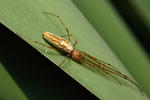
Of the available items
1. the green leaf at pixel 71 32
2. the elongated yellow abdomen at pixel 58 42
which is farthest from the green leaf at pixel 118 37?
the elongated yellow abdomen at pixel 58 42

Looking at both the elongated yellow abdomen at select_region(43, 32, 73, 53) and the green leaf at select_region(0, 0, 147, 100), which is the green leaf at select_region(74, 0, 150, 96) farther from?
the elongated yellow abdomen at select_region(43, 32, 73, 53)

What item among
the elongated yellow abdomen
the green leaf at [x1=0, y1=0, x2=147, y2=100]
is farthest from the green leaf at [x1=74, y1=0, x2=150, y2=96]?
the elongated yellow abdomen

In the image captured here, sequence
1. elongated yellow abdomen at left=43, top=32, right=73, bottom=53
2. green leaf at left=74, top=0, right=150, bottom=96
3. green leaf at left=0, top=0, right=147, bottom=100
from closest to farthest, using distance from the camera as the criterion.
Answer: green leaf at left=0, top=0, right=147, bottom=100 → elongated yellow abdomen at left=43, top=32, right=73, bottom=53 → green leaf at left=74, top=0, right=150, bottom=96

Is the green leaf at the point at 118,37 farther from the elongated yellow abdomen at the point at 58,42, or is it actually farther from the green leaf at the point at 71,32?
the elongated yellow abdomen at the point at 58,42

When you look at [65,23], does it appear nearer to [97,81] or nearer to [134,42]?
[97,81]

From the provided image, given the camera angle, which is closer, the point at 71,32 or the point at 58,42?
the point at 71,32

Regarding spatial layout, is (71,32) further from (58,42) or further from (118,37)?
(118,37)

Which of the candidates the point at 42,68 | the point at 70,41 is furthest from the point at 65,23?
the point at 42,68

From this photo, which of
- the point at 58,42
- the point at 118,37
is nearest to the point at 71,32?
the point at 58,42
